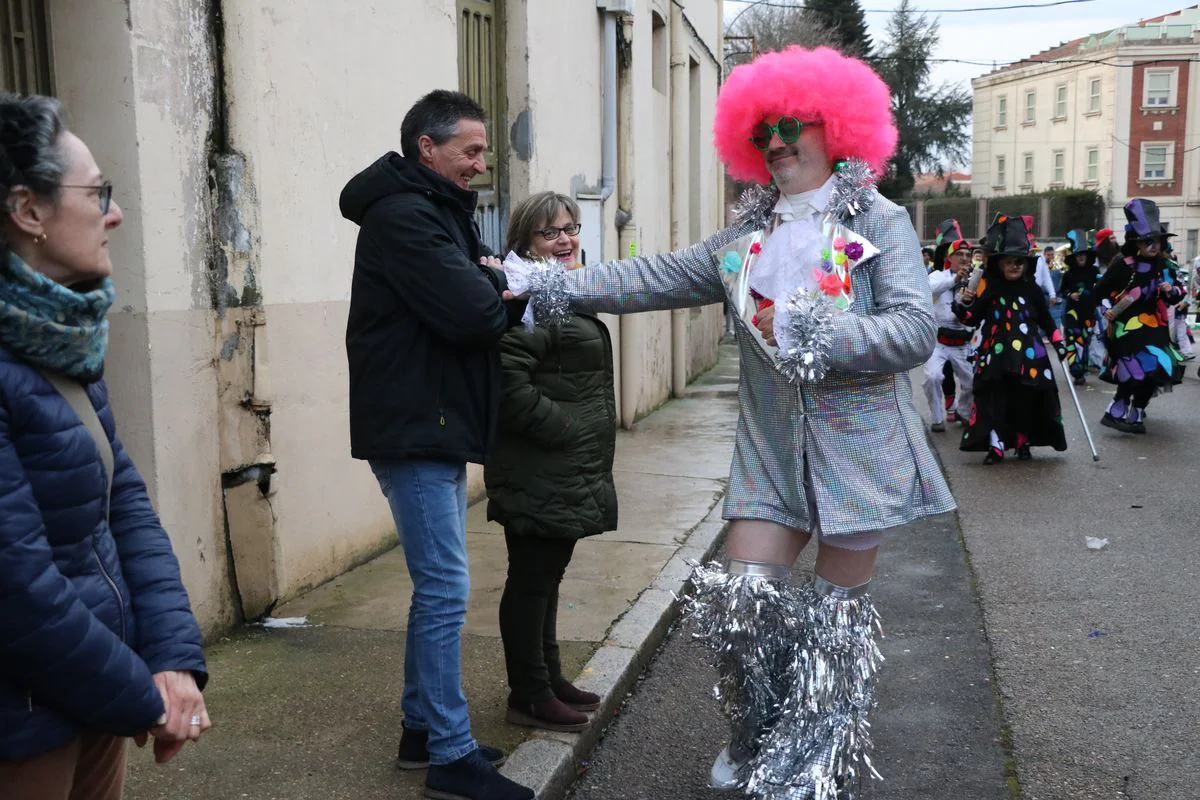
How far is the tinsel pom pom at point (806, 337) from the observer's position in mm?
3209

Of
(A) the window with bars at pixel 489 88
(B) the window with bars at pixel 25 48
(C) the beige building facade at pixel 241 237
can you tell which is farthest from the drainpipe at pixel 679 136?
(B) the window with bars at pixel 25 48

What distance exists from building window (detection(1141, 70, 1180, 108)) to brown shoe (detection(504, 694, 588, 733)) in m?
53.8

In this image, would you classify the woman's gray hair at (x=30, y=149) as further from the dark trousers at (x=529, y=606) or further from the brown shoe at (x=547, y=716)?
the brown shoe at (x=547, y=716)

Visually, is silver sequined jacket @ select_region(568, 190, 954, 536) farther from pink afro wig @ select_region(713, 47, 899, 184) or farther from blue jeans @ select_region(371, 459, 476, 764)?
blue jeans @ select_region(371, 459, 476, 764)

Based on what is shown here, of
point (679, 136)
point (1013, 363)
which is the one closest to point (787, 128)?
point (1013, 363)

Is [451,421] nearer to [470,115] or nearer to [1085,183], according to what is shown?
[470,115]

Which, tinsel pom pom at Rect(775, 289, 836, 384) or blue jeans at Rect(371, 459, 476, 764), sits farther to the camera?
blue jeans at Rect(371, 459, 476, 764)

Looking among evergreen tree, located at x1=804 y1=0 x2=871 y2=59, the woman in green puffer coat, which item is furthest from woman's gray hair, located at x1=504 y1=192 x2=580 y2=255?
evergreen tree, located at x1=804 y1=0 x2=871 y2=59

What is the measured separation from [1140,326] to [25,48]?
9.74 meters

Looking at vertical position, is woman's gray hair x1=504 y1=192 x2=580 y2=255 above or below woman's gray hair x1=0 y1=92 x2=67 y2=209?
below

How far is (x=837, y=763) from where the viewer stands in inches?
134

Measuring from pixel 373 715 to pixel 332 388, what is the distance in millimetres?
1963

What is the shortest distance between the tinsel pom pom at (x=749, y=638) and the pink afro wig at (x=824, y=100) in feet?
4.04

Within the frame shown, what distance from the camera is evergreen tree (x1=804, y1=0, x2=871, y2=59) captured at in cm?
4731
